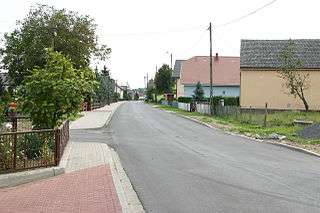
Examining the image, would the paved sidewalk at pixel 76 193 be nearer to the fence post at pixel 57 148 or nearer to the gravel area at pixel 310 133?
the fence post at pixel 57 148

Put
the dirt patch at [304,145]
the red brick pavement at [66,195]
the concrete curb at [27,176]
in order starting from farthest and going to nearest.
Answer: the dirt patch at [304,145] < the concrete curb at [27,176] < the red brick pavement at [66,195]

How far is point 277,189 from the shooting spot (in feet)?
19.5

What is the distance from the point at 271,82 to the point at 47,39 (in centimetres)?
2136

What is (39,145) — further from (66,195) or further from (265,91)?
(265,91)

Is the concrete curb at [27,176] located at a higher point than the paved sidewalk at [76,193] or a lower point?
higher

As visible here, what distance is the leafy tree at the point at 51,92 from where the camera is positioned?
7.78 meters

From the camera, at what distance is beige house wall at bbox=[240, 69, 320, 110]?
2773cm

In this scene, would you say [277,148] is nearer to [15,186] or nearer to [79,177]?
[79,177]

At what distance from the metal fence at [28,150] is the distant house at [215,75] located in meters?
43.9

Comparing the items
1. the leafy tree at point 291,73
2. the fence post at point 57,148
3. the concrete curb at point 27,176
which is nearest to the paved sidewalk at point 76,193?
the concrete curb at point 27,176

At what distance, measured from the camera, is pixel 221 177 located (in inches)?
267

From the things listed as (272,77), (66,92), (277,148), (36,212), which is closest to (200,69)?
(272,77)

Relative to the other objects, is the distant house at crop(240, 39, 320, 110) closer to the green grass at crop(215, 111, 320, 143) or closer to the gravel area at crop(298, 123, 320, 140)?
the green grass at crop(215, 111, 320, 143)

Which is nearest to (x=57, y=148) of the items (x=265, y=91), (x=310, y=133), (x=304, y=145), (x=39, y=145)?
(x=39, y=145)
